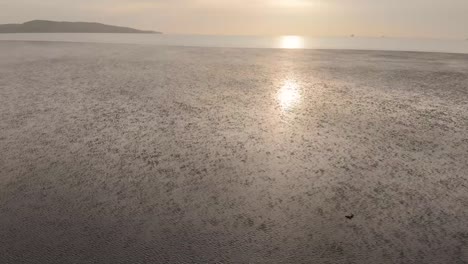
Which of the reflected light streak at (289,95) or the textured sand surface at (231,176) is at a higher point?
the reflected light streak at (289,95)

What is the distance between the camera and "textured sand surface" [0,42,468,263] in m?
4.35

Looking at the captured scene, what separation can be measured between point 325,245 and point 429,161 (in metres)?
4.02

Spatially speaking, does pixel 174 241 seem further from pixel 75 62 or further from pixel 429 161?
pixel 75 62

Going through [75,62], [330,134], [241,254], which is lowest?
[241,254]

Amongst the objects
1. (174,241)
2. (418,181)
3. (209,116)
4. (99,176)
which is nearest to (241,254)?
(174,241)

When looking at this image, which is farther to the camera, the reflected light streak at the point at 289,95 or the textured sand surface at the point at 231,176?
the reflected light streak at the point at 289,95

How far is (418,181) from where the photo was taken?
6.26 m

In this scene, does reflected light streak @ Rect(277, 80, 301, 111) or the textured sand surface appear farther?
reflected light streak @ Rect(277, 80, 301, 111)

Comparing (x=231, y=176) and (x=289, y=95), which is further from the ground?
(x=289, y=95)

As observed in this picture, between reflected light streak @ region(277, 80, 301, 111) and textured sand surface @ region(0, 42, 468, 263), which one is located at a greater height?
reflected light streak @ region(277, 80, 301, 111)

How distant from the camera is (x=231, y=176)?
637cm

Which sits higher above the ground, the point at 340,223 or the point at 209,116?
the point at 209,116

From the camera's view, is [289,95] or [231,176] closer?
[231,176]

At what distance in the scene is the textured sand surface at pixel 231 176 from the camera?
4.35m
